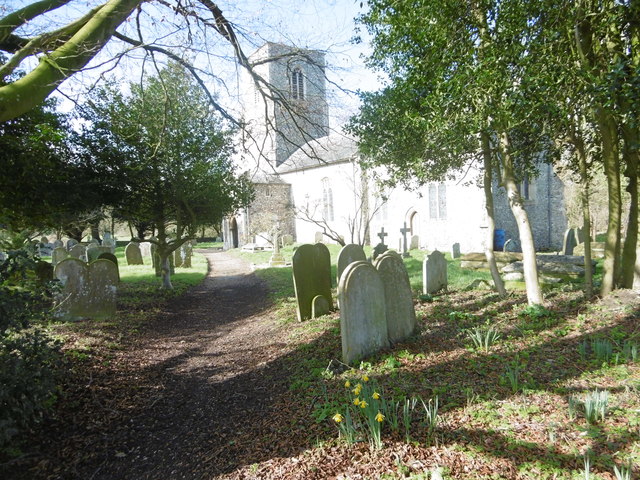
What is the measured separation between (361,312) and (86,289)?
5.73 m

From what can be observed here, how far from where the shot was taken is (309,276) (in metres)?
7.51

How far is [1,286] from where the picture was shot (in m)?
3.29

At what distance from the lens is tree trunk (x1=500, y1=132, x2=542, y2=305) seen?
6414mm

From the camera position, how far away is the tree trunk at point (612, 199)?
6.07 m

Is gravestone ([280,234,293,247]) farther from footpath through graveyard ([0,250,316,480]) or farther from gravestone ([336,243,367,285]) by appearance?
footpath through graveyard ([0,250,316,480])

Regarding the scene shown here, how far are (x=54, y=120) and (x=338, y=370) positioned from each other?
8.33 meters

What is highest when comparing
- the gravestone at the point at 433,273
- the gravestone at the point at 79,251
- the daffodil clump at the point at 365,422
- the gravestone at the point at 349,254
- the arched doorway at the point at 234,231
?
the arched doorway at the point at 234,231

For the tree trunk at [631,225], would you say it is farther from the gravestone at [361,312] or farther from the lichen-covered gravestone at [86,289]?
the lichen-covered gravestone at [86,289]

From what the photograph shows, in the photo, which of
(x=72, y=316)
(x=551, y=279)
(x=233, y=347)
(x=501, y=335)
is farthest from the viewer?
(x=551, y=279)

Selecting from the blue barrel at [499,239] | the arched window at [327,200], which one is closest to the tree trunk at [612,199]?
the blue barrel at [499,239]

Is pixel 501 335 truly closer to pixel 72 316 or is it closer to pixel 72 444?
pixel 72 444

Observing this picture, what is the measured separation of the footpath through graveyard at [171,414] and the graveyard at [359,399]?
2 centimetres

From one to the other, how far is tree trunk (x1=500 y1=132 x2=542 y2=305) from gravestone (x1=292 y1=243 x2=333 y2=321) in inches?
134

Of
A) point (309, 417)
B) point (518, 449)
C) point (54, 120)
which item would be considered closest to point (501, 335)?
point (518, 449)
